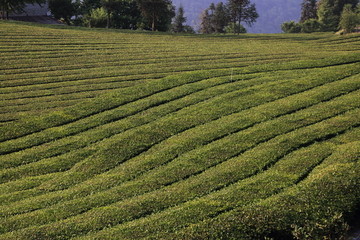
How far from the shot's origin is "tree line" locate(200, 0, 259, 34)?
7675cm

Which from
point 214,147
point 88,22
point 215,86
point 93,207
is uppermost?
point 88,22

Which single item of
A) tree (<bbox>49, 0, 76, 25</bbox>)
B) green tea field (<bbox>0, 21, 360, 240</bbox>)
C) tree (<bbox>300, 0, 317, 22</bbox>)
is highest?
tree (<bbox>300, 0, 317, 22</bbox>)

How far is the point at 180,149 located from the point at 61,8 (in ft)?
234

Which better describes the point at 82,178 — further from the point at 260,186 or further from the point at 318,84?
the point at 318,84

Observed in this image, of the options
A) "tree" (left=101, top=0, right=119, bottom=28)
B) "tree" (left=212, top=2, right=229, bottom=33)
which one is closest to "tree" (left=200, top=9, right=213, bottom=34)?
"tree" (left=212, top=2, right=229, bottom=33)

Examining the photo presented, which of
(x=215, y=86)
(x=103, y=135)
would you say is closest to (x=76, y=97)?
(x=103, y=135)

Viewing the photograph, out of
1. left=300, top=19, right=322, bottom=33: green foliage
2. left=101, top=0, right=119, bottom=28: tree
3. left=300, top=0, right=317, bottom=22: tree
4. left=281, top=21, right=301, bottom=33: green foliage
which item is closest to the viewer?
left=101, top=0, right=119, bottom=28: tree

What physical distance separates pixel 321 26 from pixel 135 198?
294ft

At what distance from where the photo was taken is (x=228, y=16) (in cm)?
9606

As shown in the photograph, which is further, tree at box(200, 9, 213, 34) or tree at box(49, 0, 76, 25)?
tree at box(200, 9, 213, 34)

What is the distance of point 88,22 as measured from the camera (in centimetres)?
8050

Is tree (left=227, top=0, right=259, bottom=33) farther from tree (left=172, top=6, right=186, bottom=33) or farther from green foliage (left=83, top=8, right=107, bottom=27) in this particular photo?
tree (left=172, top=6, right=186, bottom=33)

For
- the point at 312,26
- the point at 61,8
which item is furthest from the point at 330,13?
the point at 61,8

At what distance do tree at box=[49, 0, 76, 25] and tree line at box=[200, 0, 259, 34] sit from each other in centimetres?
3194
